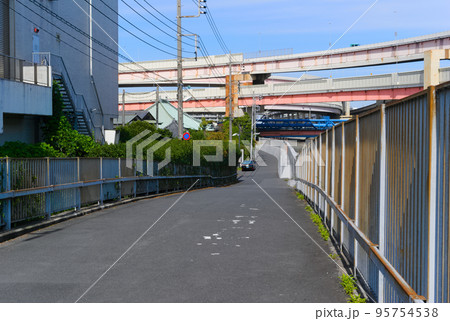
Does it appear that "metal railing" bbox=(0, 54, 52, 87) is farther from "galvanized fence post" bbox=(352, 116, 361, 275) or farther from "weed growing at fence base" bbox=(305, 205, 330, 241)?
"galvanized fence post" bbox=(352, 116, 361, 275)

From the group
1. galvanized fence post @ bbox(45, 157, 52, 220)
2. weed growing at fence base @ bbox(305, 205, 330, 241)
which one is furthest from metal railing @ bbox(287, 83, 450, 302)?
galvanized fence post @ bbox(45, 157, 52, 220)

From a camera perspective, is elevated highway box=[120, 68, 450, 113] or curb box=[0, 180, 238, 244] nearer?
curb box=[0, 180, 238, 244]

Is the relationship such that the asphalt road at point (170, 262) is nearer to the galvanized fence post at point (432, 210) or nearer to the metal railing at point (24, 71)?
the galvanized fence post at point (432, 210)

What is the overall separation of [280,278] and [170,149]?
67.8 feet

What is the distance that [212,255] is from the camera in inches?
396

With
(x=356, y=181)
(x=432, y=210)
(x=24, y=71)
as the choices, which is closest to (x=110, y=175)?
(x=24, y=71)

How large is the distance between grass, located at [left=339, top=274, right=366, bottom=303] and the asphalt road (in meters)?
0.14

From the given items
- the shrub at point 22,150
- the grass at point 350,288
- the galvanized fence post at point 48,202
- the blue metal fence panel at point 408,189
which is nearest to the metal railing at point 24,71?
the shrub at point 22,150

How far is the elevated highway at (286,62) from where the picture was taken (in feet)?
180

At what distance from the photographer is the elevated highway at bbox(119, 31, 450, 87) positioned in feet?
180

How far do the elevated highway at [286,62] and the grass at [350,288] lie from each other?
4424cm

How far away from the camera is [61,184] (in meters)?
15.1

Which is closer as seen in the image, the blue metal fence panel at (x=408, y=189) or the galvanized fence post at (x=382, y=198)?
the blue metal fence panel at (x=408, y=189)

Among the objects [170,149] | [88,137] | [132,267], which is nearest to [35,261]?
[132,267]
